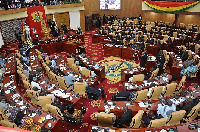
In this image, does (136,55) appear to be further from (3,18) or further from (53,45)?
(3,18)

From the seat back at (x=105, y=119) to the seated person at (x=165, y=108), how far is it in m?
2.20

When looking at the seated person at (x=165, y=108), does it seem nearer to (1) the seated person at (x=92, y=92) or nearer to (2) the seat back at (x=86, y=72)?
(1) the seated person at (x=92, y=92)

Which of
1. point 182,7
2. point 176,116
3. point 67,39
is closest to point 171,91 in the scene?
point 176,116

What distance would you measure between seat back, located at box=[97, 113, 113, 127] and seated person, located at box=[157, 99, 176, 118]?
2.20 meters

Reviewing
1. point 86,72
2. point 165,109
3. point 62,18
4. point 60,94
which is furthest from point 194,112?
point 62,18

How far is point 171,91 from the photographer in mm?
9852

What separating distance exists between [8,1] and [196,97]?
17.6 m

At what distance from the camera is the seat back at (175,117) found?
24.8ft

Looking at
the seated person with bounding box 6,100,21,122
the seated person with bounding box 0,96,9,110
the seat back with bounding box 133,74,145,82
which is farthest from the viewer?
the seat back with bounding box 133,74,145,82

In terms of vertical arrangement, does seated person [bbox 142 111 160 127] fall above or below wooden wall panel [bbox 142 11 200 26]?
below

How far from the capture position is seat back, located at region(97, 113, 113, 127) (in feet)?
25.1

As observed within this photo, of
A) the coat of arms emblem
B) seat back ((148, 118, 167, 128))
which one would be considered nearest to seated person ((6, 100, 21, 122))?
seat back ((148, 118, 167, 128))

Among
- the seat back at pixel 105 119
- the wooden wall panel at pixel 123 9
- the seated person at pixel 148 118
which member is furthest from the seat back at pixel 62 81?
the wooden wall panel at pixel 123 9

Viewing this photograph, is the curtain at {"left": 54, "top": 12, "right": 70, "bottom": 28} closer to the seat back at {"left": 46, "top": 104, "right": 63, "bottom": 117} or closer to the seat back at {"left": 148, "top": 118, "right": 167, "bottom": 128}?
the seat back at {"left": 46, "top": 104, "right": 63, "bottom": 117}
